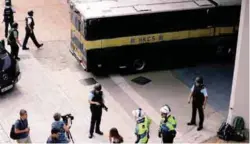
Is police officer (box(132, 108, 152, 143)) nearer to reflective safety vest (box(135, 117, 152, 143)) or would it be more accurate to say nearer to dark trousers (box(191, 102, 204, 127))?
reflective safety vest (box(135, 117, 152, 143))

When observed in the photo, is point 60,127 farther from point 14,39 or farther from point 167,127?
point 14,39

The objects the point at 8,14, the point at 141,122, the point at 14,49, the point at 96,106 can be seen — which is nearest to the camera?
the point at 141,122

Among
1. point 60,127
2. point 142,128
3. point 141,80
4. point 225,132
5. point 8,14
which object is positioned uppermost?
point 8,14

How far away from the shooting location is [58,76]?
1853cm

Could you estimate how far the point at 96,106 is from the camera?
1435 cm

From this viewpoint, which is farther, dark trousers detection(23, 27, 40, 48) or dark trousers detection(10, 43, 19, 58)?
dark trousers detection(23, 27, 40, 48)

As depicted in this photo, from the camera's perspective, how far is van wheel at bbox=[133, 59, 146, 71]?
18.8m

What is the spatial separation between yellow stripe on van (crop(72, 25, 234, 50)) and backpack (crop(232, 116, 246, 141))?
437 cm

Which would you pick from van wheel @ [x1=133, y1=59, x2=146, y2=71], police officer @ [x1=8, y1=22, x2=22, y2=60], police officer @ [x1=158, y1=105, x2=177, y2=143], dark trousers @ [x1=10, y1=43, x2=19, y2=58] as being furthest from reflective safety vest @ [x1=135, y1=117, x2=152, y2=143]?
dark trousers @ [x1=10, y1=43, x2=19, y2=58]

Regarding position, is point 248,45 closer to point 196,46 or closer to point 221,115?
point 221,115

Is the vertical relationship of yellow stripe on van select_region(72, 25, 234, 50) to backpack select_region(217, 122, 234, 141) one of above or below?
above

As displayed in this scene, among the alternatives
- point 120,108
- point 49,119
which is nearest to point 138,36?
point 120,108

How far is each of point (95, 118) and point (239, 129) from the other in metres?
3.60

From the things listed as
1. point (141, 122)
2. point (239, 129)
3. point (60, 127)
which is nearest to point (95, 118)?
point (141, 122)
